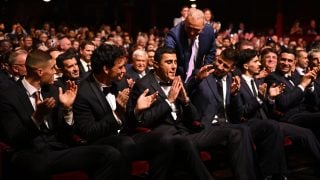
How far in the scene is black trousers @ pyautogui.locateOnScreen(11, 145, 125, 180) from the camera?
2.72 metres

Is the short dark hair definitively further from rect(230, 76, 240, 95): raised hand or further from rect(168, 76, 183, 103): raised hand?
rect(230, 76, 240, 95): raised hand

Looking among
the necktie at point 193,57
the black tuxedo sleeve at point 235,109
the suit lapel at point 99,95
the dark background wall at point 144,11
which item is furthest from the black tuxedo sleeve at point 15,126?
the dark background wall at point 144,11

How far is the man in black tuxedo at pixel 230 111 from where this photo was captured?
3.68m

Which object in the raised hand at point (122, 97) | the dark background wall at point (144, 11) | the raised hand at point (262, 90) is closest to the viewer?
the raised hand at point (122, 97)

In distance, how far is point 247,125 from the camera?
148 inches

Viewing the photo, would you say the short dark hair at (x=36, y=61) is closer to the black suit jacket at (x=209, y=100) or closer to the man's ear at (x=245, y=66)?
the black suit jacket at (x=209, y=100)

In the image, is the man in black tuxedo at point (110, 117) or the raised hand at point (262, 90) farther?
the raised hand at point (262, 90)

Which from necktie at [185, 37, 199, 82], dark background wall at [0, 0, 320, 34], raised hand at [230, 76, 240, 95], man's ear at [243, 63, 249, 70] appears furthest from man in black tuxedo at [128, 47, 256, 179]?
dark background wall at [0, 0, 320, 34]

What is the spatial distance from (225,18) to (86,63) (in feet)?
34.4

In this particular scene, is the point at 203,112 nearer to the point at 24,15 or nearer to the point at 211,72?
the point at 211,72

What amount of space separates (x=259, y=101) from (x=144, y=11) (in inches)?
478

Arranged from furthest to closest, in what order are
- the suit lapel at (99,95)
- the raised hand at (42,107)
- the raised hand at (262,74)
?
the raised hand at (262,74) → the suit lapel at (99,95) → the raised hand at (42,107)

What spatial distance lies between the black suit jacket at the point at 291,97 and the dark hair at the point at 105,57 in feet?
5.43

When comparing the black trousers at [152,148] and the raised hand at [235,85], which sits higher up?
the raised hand at [235,85]
